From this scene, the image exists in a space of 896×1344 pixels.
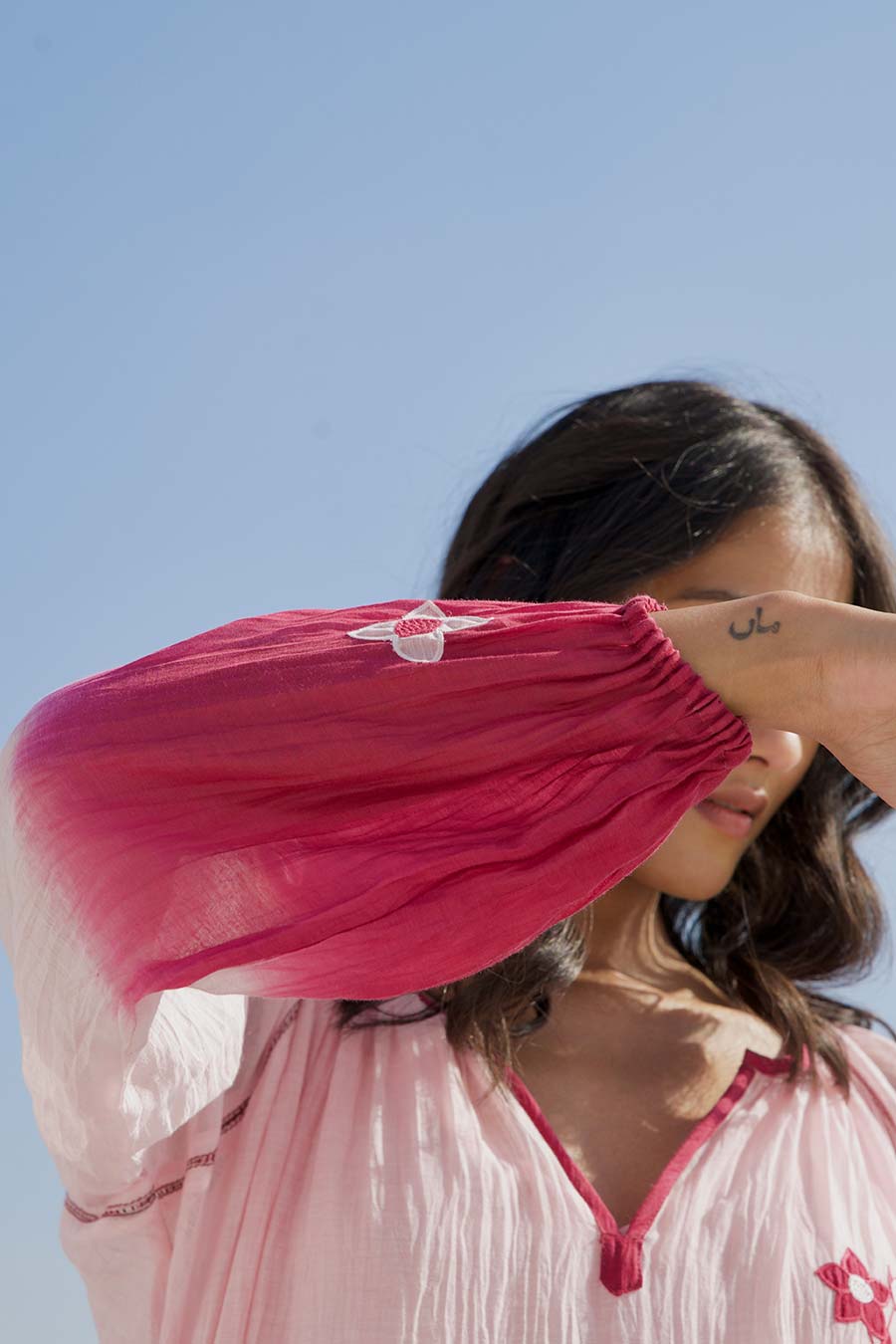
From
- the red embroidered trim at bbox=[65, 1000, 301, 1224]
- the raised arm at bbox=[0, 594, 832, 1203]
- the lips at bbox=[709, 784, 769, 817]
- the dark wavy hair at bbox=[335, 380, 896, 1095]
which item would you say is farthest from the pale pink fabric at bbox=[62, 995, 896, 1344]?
the lips at bbox=[709, 784, 769, 817]

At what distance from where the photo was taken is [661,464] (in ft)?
7.95

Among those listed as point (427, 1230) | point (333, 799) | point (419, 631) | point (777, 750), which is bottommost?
point (427, 1230)

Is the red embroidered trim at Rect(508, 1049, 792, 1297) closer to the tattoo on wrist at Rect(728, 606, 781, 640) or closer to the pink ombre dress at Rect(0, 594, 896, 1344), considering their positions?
the pink ombre dress at Rect(0, 594, 896, 1344)

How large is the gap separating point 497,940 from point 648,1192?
52 cm

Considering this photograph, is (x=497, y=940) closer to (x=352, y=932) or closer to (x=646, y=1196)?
(x=352, y=932)

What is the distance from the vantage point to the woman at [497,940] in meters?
1.57

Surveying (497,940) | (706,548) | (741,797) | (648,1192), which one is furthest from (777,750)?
(497,940)

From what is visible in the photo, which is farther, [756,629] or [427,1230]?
[427,1230]

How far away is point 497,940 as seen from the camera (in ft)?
5.34

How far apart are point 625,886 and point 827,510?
0.62 m

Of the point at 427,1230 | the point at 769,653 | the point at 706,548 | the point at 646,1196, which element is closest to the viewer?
the point at 769,653

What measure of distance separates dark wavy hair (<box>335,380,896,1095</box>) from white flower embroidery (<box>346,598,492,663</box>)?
2.18ft

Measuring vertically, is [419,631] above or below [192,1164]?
above

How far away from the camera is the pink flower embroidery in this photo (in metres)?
1.86
